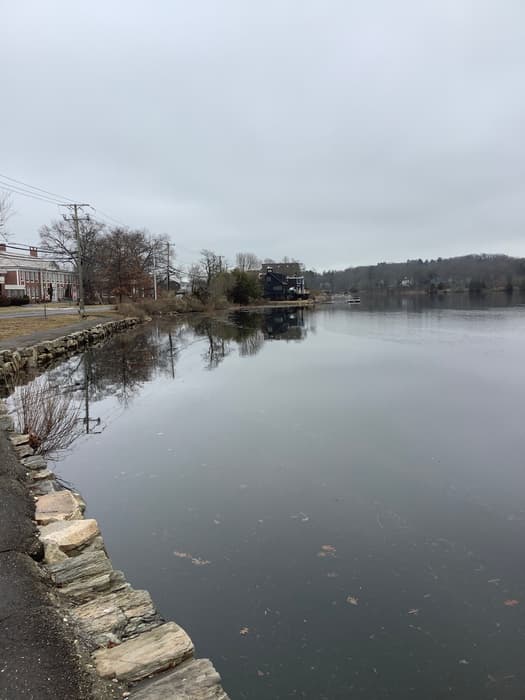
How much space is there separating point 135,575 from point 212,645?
128cm

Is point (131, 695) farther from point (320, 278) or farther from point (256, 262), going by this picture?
point (320, 278)

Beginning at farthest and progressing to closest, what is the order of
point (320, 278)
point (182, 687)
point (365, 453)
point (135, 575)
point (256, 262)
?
point (320, 278) < point (256, 262) < point (365, 453) < point (135, 575) < point (182, 687)

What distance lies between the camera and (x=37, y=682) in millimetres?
2602

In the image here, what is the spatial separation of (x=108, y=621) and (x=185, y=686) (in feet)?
2.92

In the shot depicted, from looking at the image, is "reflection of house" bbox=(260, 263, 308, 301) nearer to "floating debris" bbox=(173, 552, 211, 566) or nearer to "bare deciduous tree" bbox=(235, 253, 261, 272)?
"bare deciduous tree" bbox=(235, 253, 261, 272)

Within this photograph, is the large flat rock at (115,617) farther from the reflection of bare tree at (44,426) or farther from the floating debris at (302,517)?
the reflection of bare tree at (44,426)

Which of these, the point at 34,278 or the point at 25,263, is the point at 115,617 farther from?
the point at 25,263

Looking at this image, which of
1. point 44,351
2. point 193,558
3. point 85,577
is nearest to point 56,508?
point 85,577

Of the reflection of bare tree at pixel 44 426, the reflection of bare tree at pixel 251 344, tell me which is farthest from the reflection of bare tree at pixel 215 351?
the reflection of bare tree at pixel 44 426

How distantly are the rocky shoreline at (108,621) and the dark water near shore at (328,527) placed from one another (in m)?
0.60

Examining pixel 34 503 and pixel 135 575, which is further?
pixel 34 503

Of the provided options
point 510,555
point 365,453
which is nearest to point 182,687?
point 510,555

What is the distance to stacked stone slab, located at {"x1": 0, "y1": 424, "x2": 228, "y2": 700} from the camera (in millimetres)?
2818

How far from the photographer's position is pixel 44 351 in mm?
18547
